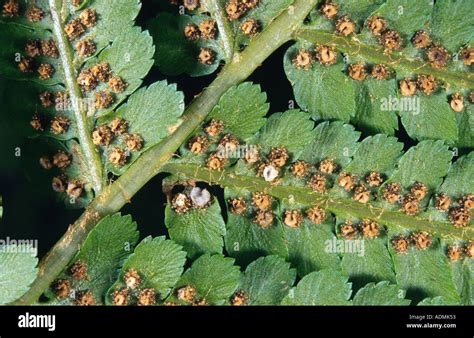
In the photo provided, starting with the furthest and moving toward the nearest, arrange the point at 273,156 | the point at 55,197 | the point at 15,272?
the point at 55,197, the point at 273,156, the point at 15,272

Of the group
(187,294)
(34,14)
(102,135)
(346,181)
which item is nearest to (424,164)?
(346,181)

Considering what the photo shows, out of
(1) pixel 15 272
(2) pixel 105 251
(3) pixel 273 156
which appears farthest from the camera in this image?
(3) pixel 273 156

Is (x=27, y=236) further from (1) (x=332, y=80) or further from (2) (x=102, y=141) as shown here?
(1) (x=332, y=80)

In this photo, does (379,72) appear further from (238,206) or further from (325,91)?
(238,206)

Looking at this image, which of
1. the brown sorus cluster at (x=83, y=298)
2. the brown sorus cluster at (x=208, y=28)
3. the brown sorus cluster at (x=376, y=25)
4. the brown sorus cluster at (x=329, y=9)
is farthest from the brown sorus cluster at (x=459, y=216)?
the brown sorus cluster at (x=83, y=298)

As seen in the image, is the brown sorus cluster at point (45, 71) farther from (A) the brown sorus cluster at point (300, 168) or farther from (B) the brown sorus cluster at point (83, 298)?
(A) the brown sorus cluster at point (300, 168)

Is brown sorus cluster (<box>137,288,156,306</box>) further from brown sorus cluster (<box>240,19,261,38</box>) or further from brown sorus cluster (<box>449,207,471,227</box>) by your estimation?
brown sorus cluster (<box>449,207,471,227</box>)

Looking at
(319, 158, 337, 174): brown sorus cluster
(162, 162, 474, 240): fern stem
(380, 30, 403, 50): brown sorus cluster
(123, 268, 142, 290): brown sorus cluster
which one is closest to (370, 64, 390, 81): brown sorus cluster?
(380, 30, 403, 50): brown sorus cluster
